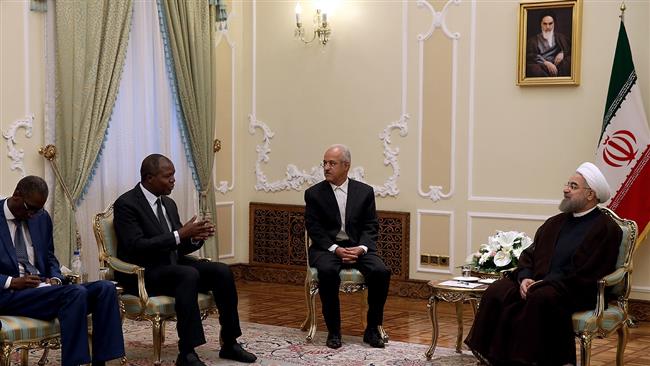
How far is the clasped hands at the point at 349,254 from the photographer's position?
628 centimetres

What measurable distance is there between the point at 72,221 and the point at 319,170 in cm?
247

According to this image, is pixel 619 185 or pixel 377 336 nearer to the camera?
pixel 377 336

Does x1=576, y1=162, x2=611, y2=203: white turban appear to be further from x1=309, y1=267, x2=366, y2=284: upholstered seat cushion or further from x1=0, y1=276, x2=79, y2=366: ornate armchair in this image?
x1=0, y1=276, x2=79, y2=366: ornate armchair

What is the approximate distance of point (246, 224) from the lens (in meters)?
9.02

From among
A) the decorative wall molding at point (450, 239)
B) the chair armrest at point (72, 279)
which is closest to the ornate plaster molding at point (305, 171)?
the decorative wall molding at point (450, 239)

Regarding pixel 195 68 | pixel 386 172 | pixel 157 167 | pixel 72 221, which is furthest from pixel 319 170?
pixel 157 167

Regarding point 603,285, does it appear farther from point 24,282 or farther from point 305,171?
point 305,171

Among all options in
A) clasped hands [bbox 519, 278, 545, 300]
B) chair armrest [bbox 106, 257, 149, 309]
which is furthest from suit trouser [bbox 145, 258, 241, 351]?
clasped hands [bbox 519, 278, 545, 300]

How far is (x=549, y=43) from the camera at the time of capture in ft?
24.3

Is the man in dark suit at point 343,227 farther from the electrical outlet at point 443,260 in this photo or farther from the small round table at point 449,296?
the electrical outlet at point 443,260

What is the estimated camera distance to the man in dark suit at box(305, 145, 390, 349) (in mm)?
6230

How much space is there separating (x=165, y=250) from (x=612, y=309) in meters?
2.59

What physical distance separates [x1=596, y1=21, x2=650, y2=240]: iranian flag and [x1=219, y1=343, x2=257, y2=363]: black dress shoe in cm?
306

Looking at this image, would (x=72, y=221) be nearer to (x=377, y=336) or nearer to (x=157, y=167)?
(x=157, y=167)
